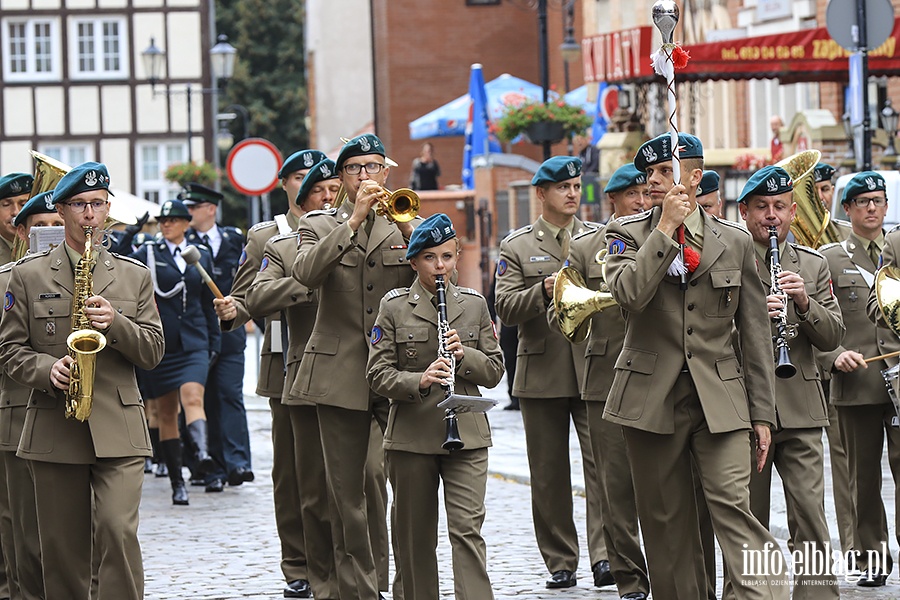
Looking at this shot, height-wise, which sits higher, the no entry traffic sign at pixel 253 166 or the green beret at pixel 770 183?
the no entry traffic sign at pixel 253 166

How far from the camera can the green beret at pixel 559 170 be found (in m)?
10.4

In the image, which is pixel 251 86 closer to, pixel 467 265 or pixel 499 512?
pixel 467 265

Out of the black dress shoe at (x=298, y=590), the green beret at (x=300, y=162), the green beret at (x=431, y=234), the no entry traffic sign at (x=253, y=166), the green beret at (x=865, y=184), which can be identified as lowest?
the black dress shoe at (x=298, y=590)

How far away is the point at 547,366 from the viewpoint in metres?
10.4

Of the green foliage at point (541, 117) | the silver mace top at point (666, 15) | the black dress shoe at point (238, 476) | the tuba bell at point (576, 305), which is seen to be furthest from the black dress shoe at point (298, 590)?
the green foliage at point (541, 117)

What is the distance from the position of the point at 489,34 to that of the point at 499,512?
37.3 metres

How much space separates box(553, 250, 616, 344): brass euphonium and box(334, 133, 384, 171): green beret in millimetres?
1135

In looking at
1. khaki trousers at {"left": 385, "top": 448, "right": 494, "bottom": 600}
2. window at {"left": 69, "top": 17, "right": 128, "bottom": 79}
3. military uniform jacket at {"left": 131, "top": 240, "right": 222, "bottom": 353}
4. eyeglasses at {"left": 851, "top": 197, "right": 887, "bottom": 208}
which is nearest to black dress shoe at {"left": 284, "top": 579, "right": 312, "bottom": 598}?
khaki trousers at {"left": 385, "top": 448, "right": 494, "bottom": 600}

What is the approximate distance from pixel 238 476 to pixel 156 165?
37.1 m

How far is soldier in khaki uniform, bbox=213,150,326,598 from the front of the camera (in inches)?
400

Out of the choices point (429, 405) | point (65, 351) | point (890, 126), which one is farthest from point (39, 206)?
point (890, 126)

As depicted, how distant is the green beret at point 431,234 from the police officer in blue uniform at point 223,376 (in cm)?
665

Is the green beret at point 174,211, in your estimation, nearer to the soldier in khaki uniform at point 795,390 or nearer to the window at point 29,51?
the soldier in khaki uniform at point 795,390

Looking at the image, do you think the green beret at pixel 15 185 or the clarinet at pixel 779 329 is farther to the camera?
the green beret at pixel 15 185
